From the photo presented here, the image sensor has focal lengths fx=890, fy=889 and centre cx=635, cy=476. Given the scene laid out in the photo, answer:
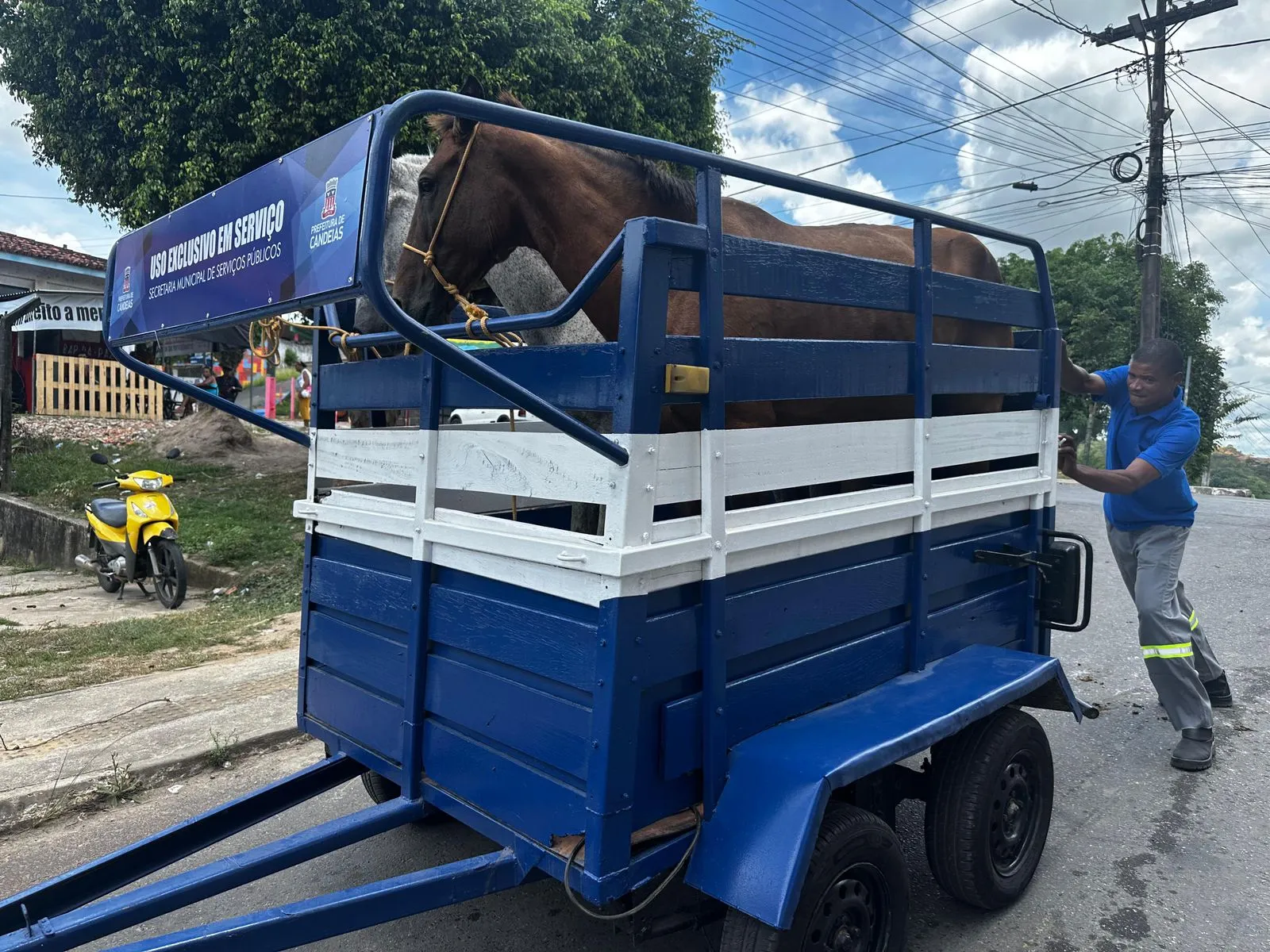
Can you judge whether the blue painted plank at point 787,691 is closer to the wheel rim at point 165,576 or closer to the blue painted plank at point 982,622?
the blue painted plank at point 982,622

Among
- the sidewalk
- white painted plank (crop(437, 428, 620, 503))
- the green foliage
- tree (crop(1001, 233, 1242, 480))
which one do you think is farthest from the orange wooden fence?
the green foliage

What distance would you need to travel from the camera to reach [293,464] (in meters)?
13.3

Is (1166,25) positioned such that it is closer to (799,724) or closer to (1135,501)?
(1135,501)

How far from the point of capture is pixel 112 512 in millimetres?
8031

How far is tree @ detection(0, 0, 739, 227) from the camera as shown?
30.1 ft

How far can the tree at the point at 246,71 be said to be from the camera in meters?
9.18

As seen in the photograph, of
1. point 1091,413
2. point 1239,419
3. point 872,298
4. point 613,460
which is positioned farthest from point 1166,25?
point 613,460

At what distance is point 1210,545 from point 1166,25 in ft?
39.5

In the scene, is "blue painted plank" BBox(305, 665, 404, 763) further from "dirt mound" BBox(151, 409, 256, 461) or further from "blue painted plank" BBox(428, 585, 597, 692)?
"dirt mound" BBox(151, 409, 256, 461)

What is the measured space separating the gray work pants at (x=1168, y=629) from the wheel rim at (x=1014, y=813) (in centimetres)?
141

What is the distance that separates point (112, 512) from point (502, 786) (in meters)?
7.27

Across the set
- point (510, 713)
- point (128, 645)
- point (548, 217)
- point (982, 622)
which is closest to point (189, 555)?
point (128, 645)

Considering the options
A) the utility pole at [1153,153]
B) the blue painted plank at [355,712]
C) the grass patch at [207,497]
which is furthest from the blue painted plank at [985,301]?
the utility pole at [1153,153]

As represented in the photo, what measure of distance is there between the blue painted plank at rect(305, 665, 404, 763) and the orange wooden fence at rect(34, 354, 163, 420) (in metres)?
15.9
